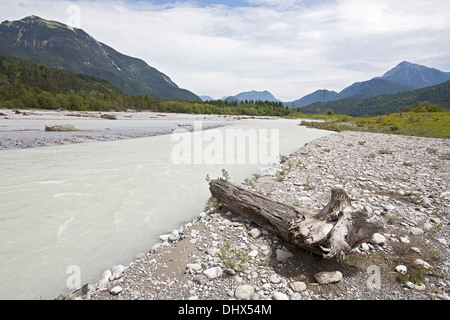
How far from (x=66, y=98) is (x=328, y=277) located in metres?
89.5

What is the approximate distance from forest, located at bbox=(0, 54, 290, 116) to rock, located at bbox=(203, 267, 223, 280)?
77540 millimetres

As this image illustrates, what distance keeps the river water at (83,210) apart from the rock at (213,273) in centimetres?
193

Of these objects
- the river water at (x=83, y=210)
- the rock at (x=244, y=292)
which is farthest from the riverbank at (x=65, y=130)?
the rock at (x=244, y=292)

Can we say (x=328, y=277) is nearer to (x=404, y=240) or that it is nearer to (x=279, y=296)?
(x=279, y=296)

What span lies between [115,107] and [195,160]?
83.5 metres

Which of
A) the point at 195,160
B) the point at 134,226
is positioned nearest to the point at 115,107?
the point at 195,160

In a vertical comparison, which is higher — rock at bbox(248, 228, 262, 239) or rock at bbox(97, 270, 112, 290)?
rock at bbox(248, 228, 262, 239)

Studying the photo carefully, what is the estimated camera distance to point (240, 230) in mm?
4848

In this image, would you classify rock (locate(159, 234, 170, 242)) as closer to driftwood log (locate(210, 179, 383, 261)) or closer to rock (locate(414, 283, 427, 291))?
driftwood log (locate(210, 179, 383, 261))

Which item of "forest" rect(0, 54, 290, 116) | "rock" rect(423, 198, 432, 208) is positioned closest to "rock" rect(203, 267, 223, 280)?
"rock" rect(423, 198, 432, 208)

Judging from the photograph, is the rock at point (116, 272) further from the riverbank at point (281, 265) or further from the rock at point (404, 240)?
the rock at point (404, 240)

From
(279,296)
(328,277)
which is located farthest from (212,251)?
(328,277)

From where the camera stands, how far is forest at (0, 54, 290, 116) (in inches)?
2486
